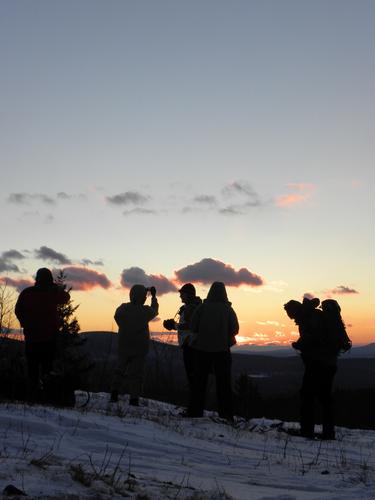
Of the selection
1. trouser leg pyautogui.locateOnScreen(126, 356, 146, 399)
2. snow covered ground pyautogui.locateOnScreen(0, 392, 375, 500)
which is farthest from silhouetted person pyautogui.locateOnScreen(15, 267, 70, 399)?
trouser leg pyautogui.locateOnScreen(126, 356, 146, 399)

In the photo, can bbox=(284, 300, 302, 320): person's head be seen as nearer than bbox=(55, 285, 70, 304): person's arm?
Yes

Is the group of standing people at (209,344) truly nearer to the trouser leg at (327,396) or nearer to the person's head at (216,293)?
the person's head at (216,293)

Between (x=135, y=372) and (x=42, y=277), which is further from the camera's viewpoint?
(x=135, y=372)

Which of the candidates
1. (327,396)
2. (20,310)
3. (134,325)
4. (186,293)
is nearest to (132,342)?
(134,325)

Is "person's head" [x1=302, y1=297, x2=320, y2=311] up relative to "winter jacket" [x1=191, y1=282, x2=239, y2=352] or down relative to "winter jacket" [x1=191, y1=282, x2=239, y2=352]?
up

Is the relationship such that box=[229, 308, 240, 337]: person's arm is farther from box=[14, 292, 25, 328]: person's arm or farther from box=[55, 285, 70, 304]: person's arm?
box=[14, 292, 25, 328]: person's arm

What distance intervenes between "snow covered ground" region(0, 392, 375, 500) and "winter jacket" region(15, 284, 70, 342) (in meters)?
1.68

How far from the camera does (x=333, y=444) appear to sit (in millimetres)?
7512

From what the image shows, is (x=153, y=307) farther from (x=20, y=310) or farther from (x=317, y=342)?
(x=317, y=342)

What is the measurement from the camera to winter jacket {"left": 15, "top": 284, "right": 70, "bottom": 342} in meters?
7.95

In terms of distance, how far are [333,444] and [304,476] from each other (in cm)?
321

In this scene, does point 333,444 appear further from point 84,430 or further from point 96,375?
point 96,375

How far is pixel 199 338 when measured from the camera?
29.3ft

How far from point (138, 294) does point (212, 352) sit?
2.06 metres
